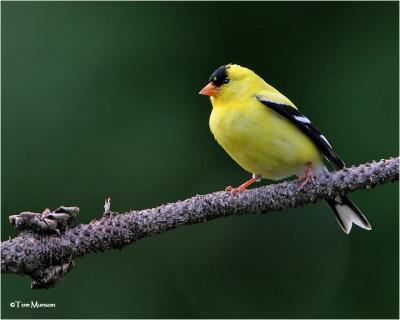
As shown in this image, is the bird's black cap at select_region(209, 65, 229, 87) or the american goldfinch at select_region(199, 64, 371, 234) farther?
the bird's black cap at select_region(209, 65, 229, 87)

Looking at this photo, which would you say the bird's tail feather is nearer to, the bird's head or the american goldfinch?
the american goldfinch

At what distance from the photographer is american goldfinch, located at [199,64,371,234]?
3.43 meters

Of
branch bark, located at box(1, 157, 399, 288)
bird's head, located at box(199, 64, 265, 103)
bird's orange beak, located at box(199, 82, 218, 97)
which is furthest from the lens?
bird's orange beak, located at box(199, 82, 218, 97)

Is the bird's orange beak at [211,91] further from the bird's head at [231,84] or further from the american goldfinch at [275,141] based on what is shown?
the american goldfinch at [275,141]

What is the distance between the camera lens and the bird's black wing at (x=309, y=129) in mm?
3457

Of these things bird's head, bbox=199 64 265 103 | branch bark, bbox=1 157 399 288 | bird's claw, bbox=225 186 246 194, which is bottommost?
branch bark, bbox=1 157 399 288

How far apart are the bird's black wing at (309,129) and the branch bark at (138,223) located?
0.98 meters

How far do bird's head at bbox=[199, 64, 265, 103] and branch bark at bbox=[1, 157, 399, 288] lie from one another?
52.3 inches

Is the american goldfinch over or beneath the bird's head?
beneath

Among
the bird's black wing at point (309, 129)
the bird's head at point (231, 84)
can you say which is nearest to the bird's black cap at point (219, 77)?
the bird's head at point (231, 84)

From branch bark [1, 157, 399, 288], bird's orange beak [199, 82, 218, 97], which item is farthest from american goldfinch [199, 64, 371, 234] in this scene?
branch bark [1, 157, 399, 288]

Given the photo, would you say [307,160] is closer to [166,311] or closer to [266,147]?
[266,147]

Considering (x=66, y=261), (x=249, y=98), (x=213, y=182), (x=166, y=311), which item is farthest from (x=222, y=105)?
(x=166, y=311)

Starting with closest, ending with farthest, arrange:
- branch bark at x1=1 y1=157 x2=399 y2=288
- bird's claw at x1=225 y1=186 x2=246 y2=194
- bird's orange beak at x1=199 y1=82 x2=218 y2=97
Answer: branch bark at x1=1 y1=157 x2=399 y2=288 → bird's claw at x1=225 y1=186 x2=246 y2=194 → bird's orange beak at x1=199 y1=82 x2=218 y2=97
